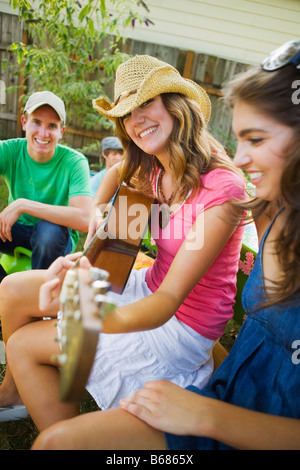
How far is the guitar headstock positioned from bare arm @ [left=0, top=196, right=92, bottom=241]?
1.67 metres

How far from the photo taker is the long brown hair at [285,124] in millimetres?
1069

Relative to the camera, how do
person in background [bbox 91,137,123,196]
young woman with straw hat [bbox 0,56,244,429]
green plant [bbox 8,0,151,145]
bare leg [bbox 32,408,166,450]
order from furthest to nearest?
green plant [bbox 8,0,151,145] → person in background [bbox 91,137,123,196] → young woman with straw hat [bbox 0,56,244,429] → bare leg [bbox 32,408,166,450]

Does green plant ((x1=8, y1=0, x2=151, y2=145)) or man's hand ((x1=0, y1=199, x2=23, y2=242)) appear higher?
green plant ((x1=8, y1=0, x2=151, y2=145))

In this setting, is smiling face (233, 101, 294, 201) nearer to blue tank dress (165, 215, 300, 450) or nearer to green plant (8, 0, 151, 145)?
blue tank dress (165, 215, 300, 450)

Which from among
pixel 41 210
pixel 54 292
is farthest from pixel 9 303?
pixel 41 210

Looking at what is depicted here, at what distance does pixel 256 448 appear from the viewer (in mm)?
1005

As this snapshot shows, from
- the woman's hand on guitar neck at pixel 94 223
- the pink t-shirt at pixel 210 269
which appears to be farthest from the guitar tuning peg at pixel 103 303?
the woman's hand on guitar neck at pixel 94 223

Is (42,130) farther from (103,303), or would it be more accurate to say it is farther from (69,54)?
(69,54)

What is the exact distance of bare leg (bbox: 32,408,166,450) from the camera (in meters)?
0.99

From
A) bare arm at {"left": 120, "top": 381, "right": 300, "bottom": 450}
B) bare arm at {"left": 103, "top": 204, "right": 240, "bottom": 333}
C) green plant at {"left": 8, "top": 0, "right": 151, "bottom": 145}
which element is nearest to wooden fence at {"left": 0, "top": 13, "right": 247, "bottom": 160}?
green plant at {"left": 8, "top": 0, "right": 151, "bottom": 145}

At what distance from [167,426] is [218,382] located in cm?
33

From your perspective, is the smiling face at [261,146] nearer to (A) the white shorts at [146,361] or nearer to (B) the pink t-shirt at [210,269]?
(B) the pink t-shirt at [210,269]

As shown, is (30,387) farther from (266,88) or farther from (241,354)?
(266,88)

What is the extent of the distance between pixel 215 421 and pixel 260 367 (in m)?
0.27
